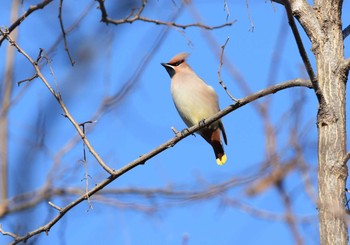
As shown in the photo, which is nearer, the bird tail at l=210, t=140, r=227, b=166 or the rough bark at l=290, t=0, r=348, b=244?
the rough bark at l=290, t=0, r=348, b=244

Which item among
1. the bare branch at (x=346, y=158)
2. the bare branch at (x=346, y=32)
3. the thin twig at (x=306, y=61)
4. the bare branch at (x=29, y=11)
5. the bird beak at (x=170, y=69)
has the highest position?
the bird beak at (x=170, y=69)

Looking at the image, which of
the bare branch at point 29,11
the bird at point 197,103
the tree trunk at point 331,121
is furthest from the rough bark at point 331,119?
the bird at point 197,103

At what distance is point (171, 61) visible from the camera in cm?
611

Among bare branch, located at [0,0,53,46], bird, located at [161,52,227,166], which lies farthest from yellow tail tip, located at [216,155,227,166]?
bare branch, located at [0,0,53,46]

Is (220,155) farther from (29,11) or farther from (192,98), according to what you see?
(29,11)

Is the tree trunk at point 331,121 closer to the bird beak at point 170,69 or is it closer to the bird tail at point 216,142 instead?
the bird tail at point 216,142

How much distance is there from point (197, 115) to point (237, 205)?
3800 mm

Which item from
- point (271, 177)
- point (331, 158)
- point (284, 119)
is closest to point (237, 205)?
point (271, 177)

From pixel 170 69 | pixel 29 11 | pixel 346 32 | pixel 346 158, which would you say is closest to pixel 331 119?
pixel 346 158

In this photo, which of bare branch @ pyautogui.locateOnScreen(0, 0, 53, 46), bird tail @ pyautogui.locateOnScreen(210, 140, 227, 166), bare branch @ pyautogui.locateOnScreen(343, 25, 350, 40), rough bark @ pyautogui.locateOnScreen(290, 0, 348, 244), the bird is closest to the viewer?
rough bark @ pyautogui.locateOnScreen(290, 0, 348, 244)

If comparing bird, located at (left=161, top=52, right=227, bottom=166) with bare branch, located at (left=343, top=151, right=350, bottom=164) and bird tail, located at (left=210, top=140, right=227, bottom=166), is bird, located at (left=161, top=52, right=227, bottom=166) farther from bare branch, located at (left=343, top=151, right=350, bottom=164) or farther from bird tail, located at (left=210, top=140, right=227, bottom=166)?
bare branch, located at (left=343, top=151, right=350, bottom=164)

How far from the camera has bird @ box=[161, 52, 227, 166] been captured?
561cm

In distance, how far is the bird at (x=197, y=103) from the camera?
5609 millimetres

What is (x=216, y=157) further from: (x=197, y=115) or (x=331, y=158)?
(x=331, y=158)
